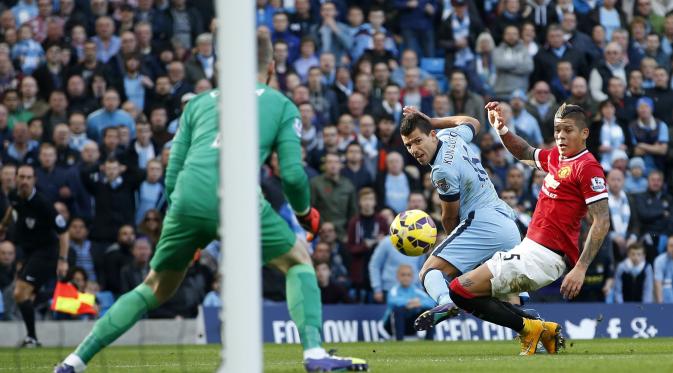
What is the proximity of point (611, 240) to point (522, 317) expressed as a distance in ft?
27.8

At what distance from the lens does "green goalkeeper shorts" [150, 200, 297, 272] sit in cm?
887

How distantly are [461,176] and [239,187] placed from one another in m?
6.17

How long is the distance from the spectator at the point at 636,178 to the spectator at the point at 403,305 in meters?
4.58

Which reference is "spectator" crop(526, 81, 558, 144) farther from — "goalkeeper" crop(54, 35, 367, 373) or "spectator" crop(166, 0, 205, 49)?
"goalkeeper" crop(54, 35, 367, 373)

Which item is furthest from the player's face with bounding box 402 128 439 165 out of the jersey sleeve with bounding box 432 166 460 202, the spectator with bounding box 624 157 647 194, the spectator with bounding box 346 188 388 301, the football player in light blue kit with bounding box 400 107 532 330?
the spectator with bounding box 624 157 647 194

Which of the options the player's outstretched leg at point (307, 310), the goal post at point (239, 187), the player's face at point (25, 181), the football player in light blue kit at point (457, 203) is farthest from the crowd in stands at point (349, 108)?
the goal post at point (239, 187)

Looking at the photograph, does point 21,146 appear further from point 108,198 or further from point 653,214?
point 653,214

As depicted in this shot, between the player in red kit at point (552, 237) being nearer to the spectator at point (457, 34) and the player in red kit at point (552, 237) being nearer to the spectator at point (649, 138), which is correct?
the spectator at point (649, 138)

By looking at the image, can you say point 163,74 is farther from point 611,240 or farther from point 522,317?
point 522,317

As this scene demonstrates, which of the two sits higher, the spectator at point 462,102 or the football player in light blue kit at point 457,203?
the spectator at point 462,102

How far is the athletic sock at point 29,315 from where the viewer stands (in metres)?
16.9

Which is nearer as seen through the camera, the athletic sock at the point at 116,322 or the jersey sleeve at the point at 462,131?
the athletic sock at the point at 116,322

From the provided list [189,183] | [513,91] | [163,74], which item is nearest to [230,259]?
[189,183]

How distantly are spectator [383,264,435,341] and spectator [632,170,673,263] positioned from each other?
13.6 ft
